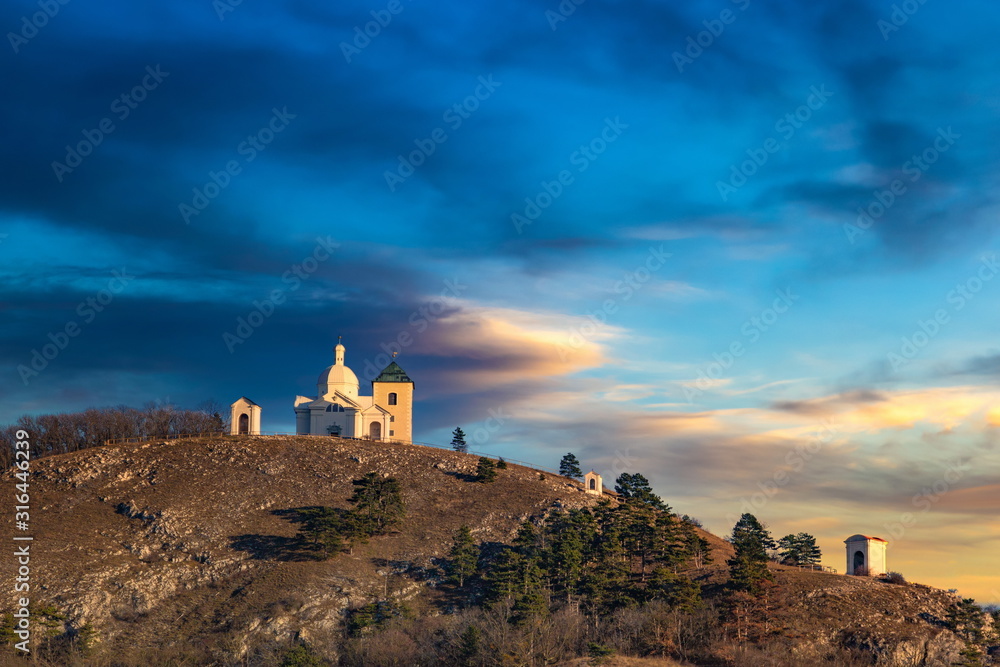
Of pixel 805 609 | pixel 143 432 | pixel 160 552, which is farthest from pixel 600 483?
pixel 143 432

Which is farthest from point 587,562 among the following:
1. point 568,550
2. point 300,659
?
point 300,659

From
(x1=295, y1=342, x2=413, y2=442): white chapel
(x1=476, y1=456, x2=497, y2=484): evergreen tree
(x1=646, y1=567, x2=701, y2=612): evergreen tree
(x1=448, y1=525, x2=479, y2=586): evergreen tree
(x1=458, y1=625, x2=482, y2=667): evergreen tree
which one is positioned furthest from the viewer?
(x1=295, y1=342, x2=413, y2=442): white chapel

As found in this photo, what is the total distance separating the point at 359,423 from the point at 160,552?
126ft

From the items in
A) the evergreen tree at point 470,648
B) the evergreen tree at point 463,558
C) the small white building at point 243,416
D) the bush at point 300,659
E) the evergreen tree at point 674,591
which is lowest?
the bush at point 300,659

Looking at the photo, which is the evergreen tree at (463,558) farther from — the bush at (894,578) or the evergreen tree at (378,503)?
the bush at (894,578)

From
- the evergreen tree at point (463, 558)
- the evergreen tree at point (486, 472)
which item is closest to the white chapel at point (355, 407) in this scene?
the evergreen tree at point (486, 472)

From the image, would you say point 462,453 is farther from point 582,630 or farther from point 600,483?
point 582,630

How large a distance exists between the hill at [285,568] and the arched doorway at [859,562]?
729cm

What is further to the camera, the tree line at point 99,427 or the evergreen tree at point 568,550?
the tree line at point 99,427

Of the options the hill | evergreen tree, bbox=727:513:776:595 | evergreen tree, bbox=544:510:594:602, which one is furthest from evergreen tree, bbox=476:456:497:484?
evergreen tree, bbox=727:513:776:595

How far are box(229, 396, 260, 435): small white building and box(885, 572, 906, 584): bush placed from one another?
76122 millimetres

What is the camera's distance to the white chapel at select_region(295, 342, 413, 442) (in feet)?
426

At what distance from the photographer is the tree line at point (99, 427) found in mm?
124188

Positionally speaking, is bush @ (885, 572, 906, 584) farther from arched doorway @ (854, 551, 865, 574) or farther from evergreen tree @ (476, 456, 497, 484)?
evergreen tree @ (476, 456, 497, 484)
